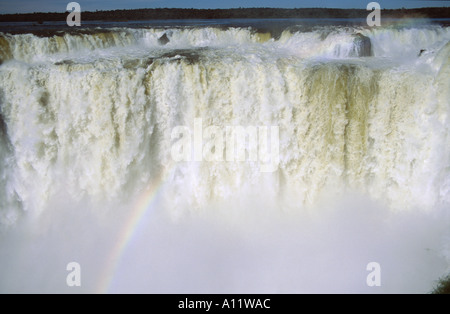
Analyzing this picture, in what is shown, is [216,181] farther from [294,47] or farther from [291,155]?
[294,47]

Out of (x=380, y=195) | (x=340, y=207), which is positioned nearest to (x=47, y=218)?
(x=340, y=207)

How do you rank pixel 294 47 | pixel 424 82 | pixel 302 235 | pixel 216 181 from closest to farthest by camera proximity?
pixel 424 82 → pixel 302 235 → pixel 216 181 → pixel 294 47

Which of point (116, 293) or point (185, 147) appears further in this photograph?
point (185, 147)

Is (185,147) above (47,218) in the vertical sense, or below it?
above

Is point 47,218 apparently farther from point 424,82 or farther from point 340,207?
point 424,82

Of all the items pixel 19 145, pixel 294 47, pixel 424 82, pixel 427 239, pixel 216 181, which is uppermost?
pixel 294 47
